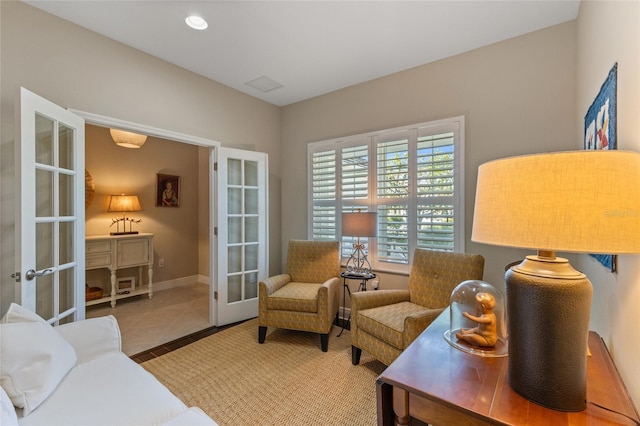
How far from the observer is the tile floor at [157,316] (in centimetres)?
291

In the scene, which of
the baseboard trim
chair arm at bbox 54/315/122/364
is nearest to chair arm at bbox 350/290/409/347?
chair arm at bbox 54/315/122/364

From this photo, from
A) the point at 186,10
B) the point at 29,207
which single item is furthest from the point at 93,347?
the point at 186,10

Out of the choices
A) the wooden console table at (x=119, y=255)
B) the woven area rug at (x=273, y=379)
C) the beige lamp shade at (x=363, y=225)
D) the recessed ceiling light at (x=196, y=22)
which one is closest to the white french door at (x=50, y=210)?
the woven area rug at (x=273, y=379)

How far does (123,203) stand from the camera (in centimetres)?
416

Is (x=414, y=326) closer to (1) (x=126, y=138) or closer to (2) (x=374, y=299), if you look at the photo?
(2) (x=374, y=299)

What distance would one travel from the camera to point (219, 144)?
335cm

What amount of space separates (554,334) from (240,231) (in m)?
3.09

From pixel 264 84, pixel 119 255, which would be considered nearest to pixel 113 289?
pixel 119 255

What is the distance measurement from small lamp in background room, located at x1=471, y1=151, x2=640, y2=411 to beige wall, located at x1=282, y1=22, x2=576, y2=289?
188cm

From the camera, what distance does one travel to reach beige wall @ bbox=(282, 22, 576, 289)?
229 centimetres

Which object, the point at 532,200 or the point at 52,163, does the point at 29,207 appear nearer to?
the point at 52,163

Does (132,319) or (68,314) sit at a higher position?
(68,314)

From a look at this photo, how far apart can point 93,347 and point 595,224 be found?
2334 mm

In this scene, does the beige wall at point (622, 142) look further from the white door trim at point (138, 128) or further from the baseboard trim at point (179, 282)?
the baseboard trim at point (179, 282)
